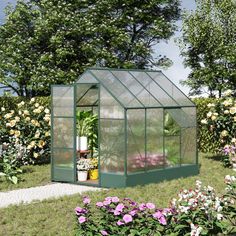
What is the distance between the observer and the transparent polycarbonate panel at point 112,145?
12.0 m

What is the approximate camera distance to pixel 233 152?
14117 mm

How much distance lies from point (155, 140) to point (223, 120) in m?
4.01

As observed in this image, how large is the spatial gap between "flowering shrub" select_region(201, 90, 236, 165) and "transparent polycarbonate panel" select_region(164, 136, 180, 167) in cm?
252

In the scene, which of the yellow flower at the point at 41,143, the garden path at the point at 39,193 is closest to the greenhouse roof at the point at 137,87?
the garden path at the point at 39,193

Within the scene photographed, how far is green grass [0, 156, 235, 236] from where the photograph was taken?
842cm

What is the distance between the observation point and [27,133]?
54.9 feet

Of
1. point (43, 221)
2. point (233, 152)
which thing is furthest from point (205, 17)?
point (43, 221)

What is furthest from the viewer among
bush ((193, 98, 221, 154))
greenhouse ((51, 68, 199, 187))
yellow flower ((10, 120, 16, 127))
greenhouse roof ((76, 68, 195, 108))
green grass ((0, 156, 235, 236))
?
bush ((193, 98, 221, 154))

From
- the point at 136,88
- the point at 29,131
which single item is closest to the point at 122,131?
the point at 136,88

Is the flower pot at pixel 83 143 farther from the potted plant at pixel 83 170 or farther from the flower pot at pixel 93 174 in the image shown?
the flower pot at pixel 93 174

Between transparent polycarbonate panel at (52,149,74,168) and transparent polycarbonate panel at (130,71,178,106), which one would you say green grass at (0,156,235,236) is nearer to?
transparent polycarbonate panel at (52,149,74,168)

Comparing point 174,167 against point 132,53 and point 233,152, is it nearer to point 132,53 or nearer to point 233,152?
point 233,152

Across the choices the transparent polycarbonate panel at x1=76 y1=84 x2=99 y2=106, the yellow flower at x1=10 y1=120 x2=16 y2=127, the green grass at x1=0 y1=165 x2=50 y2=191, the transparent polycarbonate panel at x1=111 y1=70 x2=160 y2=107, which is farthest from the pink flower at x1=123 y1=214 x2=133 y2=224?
the yellow flower at x1=10 y1=120 x2=16 y2=127

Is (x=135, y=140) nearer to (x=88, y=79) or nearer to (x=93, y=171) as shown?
(x=93, y=171)
